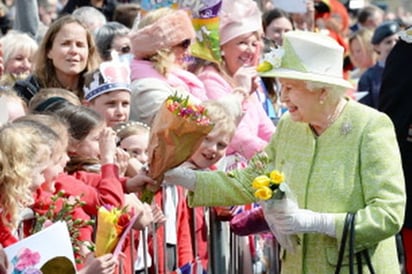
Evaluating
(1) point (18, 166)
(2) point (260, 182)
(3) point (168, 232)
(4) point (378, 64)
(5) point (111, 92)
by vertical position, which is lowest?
(4) point (378, 64)

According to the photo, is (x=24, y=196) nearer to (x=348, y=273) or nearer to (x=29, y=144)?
(x=29, y=144)

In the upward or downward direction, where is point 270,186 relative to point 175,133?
downward

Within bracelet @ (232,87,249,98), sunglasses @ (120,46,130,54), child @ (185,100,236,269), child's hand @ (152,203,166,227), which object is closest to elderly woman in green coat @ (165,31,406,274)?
child's hand @ (152,203,166,227)

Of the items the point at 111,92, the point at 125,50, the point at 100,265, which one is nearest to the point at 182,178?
the point at 100,265

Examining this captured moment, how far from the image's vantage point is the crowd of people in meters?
6.35

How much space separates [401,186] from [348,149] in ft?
1.03

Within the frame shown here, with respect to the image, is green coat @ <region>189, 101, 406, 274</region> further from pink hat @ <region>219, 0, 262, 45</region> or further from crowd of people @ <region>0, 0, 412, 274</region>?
pink hat @ <region>219, 0, 262, 45</region>

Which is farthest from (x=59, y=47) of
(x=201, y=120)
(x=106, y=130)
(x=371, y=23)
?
(x=371, y=23)

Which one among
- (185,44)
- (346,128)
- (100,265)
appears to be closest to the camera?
(100,265)

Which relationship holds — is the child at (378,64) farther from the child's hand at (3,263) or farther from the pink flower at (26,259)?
the child's hand at (3,263)

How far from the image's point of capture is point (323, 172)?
6.53 meters

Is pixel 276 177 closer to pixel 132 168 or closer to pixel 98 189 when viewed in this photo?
pixel 98 189

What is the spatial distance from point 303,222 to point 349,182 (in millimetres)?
350

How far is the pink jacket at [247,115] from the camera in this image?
8891 millimetres
